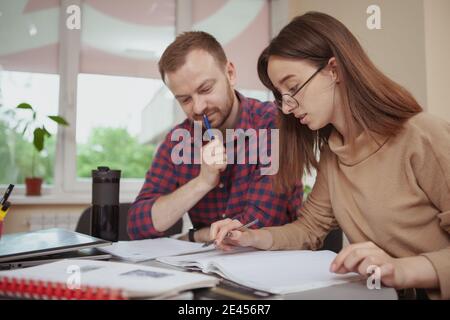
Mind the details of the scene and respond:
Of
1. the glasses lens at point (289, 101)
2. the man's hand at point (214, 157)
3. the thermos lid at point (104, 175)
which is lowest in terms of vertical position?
the thermos lid at point (104, 175)

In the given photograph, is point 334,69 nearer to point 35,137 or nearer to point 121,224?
point 121,224

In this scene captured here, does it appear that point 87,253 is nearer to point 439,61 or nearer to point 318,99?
point 318,99

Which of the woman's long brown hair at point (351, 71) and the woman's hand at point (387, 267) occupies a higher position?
the woman's long brown hair at point (351, 71)

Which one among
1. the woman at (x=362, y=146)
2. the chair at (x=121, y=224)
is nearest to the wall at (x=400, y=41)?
the woman at (x=362, y=146)

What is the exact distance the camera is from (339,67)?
3.14ft

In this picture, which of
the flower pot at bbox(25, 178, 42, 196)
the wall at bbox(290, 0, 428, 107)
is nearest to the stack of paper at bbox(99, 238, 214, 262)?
the wall at bbox(290, 0, 428, 107)

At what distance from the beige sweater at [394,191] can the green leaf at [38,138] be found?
1.80 meters

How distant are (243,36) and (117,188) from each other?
2.35 meters

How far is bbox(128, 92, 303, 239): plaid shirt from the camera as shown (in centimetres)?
128

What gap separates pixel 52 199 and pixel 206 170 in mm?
1663

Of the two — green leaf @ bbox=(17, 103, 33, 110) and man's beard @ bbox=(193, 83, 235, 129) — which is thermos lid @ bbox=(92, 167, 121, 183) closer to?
man's beard @ bbox=(193, 83, 235, 129)

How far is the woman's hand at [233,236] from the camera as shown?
0.96 meters

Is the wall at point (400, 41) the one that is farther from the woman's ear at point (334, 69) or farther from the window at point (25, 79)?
the window at point (25, 79)
